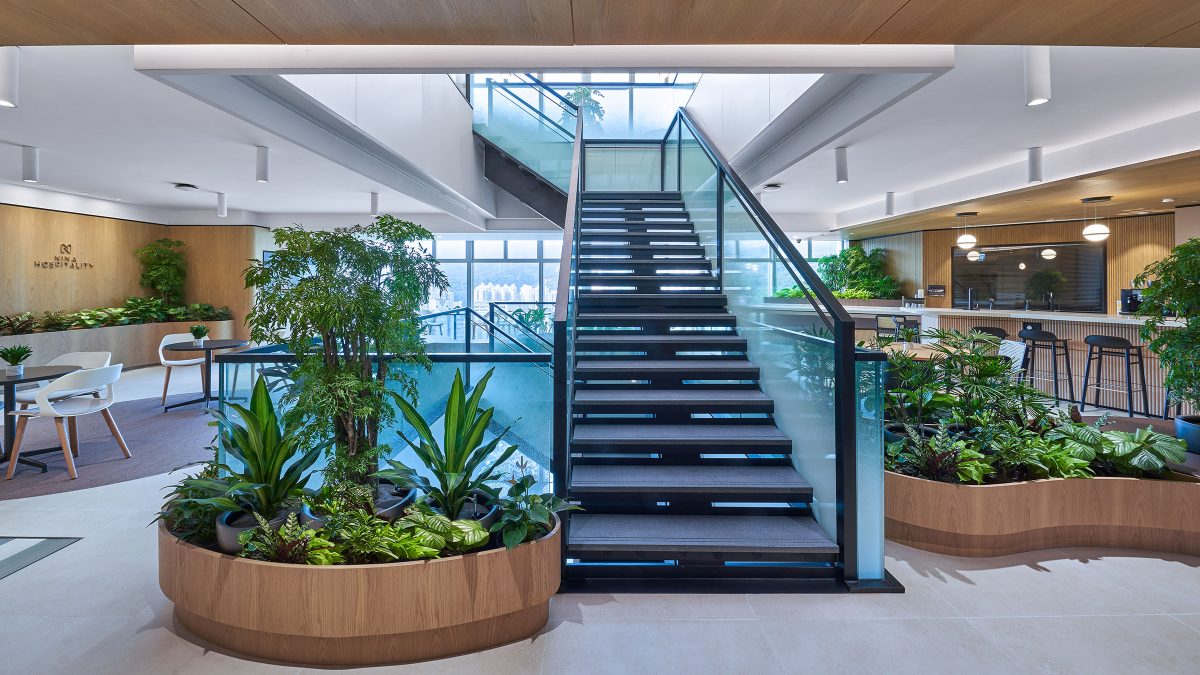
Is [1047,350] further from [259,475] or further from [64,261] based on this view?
[64,261]

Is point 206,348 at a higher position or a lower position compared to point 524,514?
higher

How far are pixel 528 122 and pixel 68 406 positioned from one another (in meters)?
6.50

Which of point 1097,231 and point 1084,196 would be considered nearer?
point 1084,196

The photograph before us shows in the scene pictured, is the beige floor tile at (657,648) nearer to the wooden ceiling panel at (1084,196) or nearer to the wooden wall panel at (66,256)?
the wooden ceiling panel at (1084,196)

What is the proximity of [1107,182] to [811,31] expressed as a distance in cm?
646

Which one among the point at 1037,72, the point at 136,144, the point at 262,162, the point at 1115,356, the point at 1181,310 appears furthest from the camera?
the point at 1115,356

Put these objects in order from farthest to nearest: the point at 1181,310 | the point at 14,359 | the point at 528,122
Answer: the point at 528,122, the point at 14,359, the point at 1181,310

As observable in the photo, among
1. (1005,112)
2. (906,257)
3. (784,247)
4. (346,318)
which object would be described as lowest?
(346,318)

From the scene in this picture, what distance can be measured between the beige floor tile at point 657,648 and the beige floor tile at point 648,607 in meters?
0.05

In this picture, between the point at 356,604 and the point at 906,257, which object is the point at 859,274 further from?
the point at 356,604

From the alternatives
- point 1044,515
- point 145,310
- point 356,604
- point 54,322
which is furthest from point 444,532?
point 145,310

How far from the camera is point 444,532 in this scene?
2.41 m

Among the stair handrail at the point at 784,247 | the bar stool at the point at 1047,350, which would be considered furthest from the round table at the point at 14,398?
the bar stool at the point at 1047,350

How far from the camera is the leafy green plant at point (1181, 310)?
421 cm
